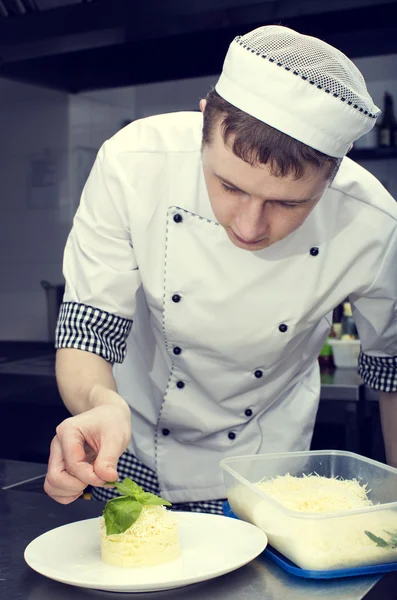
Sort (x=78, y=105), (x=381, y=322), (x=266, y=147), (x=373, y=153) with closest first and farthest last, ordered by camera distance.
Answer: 1. (x=266, y=147)
2. (x=381, y=322)
3. (x=373, y=153)
4. (x=78, y=105)

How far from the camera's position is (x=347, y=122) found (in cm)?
123

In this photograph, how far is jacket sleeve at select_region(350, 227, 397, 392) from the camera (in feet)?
5.22

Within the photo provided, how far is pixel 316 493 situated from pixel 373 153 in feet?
8.68

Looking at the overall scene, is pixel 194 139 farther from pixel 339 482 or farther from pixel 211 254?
pixel 339 482

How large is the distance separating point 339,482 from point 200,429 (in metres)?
0.55

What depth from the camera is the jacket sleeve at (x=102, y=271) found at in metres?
1.49

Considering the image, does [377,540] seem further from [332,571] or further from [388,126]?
[388,126]

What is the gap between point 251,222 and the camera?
4.02ft

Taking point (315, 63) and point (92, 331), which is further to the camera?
point (92, 331)

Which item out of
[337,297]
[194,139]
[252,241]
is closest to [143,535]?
[252,241]

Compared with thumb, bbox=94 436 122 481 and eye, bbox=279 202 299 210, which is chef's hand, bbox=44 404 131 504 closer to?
thumb, bbox=94 436 122 481

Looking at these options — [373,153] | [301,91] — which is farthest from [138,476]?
[373,153]

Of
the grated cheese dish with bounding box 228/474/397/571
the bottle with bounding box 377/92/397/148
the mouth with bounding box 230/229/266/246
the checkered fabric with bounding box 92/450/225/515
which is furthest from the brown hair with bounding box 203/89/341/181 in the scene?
the bottle with bounding box 377/92/397/148

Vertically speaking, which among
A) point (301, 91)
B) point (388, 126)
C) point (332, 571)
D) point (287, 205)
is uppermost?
point (388, 126)
